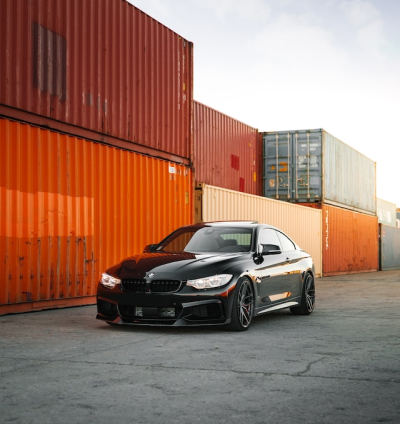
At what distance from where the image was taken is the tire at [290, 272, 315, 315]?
1000 cm

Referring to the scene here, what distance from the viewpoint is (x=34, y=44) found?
35.7 feet

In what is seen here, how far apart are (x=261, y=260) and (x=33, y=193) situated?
4.12 meters

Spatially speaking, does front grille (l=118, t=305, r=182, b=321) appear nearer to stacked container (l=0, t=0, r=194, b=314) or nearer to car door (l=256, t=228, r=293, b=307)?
car door (l=256, t=228, r=293, b=307)

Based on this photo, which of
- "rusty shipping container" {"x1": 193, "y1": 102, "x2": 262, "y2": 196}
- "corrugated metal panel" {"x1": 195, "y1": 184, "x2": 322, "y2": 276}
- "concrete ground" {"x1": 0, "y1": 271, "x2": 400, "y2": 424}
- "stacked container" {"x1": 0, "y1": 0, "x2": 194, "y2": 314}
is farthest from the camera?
"rusty shipping container" {"x1": 193, "y1": 102, "x2": 262, "y2": 196}

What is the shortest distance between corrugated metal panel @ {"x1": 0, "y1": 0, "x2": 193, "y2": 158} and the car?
3.70 metres

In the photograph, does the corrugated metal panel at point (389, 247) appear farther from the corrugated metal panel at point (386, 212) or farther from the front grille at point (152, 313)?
the front grille at point (152, 313)

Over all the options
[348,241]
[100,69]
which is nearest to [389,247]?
[348,241]

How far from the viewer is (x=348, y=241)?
3011cm

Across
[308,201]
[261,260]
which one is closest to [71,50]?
[261,260]

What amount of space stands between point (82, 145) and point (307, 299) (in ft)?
15.8

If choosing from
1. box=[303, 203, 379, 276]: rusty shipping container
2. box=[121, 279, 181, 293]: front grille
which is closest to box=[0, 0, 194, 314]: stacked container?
box=[121, 279, 181, 293]: front grille

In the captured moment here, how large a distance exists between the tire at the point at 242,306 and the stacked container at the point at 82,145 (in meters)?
3.83

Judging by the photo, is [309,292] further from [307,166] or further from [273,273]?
[307,166]

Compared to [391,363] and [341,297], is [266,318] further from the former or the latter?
[341,297]
